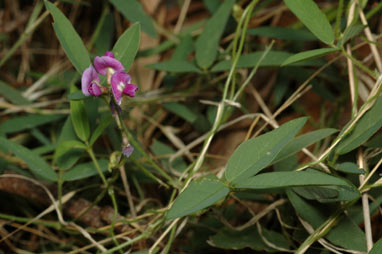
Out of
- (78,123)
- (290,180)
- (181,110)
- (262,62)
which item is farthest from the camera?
(181,110)

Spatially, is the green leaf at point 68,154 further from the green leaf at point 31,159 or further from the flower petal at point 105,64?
the flower petal at point 105,64

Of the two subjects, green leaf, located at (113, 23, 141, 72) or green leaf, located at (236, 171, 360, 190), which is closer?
green leaf, located at (236, 171, 360, 190)

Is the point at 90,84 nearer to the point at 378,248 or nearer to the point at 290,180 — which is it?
the point at 290,180

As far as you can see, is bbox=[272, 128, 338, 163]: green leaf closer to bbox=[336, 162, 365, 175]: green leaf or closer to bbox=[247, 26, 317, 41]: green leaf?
bbox=[336, 162, 365, 175]: green leaf

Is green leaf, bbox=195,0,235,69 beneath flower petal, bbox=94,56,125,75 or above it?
beneath

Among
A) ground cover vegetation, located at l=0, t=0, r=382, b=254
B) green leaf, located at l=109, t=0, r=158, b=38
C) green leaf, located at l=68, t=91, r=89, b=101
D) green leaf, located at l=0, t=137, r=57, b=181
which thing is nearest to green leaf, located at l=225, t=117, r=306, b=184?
ground cover vegetation, located at l=0, t=0, r=382, b=254

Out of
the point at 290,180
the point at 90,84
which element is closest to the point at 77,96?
the point at 90,84
